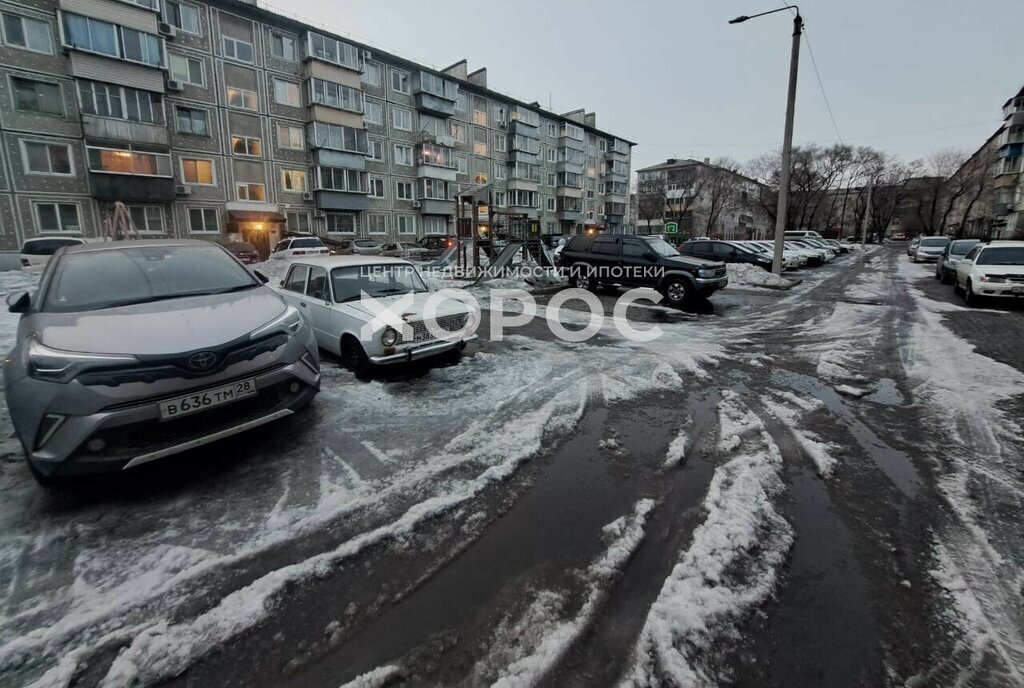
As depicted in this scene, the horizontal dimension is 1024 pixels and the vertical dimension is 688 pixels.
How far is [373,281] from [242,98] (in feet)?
100

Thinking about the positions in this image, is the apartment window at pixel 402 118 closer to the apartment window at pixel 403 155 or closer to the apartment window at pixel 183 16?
the apartment window at pixel 403 155

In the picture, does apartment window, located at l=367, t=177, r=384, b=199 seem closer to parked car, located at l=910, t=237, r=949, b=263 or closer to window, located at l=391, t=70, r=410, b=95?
window, located at l=391, t=70, r=410, b=95

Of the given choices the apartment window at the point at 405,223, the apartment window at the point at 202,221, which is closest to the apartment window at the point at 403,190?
the apartment window at the point at 405,223

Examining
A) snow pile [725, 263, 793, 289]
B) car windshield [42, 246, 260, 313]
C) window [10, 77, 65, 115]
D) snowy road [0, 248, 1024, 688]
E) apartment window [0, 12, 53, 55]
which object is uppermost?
apartment window [0, 12, 53, 55]

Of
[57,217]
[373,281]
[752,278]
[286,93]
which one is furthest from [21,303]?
[286,93]

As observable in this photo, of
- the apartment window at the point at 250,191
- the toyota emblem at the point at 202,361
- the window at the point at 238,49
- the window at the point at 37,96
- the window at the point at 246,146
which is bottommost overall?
the toyota emblem at the point at 202,361

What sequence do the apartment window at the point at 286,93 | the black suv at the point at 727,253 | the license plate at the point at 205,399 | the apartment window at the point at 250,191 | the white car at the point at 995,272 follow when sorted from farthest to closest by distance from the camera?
the apartment window at the point at 286,93 < the apartment window at the point at 250,191 < the black suv at the point at 727,253 < the white car at the point at 995,272 < the license plate at the point at 205,399

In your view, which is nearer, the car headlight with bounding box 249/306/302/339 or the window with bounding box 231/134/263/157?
the car headlight with bounding box 249/306/302/339

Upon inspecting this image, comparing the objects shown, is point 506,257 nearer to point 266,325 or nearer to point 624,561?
point 266,325

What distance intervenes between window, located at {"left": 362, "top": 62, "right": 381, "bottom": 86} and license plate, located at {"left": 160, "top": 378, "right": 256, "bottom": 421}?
3885cm

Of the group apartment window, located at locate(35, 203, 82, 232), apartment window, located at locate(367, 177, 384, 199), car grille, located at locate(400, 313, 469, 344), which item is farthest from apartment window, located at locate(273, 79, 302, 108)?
car grille, located at locate(400, 313, 469, 344)

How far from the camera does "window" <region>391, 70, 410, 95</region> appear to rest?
122 feet

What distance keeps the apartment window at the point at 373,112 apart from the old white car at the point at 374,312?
1323 inches

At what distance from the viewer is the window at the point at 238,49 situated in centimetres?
2830
